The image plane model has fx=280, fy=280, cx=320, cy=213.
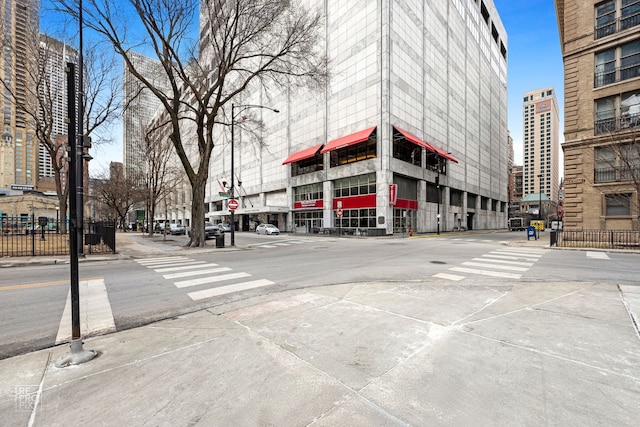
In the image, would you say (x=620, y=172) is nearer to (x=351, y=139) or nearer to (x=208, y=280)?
(x=351, y=139)

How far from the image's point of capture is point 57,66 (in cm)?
2169

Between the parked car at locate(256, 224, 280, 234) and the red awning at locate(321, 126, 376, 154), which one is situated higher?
the red awning at locate(321, 126, 376, 154)

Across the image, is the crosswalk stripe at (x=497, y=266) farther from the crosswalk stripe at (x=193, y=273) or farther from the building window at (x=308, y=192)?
the building window at (x=308, y=192)

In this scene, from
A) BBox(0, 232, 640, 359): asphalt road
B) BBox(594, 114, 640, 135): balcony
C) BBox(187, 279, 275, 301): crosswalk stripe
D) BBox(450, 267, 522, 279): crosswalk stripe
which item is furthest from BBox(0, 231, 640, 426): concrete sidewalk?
BBox(594, 114, 640, 135): balcony

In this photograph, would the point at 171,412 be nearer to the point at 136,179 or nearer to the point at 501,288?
the point at 501,288

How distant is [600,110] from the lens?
2141 centimetres

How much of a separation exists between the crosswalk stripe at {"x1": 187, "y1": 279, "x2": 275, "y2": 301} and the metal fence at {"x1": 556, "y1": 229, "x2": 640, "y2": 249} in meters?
19.6

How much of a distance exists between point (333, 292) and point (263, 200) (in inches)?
1805

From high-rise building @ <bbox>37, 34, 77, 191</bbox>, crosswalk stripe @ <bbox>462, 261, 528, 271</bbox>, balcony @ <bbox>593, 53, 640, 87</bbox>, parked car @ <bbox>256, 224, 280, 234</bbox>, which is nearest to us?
crosswalk stripe @ <bbox>462, 261, 528, 271</bbox>

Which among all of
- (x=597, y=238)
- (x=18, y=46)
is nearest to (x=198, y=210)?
(x=18, y=46)

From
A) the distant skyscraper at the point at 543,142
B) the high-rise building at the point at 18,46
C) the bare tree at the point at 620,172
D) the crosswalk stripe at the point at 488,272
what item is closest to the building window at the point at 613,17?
the bare tree at the point at 620,172

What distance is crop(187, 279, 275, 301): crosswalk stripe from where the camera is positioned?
6426mm

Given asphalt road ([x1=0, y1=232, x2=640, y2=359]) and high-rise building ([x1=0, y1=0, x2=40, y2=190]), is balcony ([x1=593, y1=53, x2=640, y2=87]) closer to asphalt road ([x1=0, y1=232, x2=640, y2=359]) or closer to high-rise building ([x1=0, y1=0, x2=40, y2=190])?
asphalt road ([x1=0, y1=232, x2=640, y2=359])

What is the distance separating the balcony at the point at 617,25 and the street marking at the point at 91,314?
3401 centimetres
